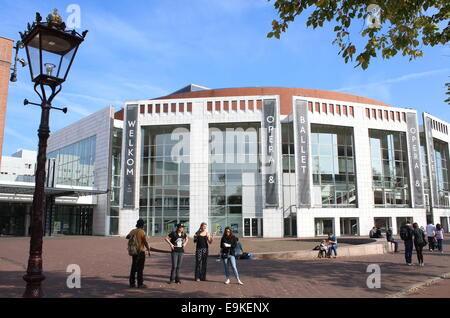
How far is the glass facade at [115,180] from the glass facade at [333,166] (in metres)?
20.5

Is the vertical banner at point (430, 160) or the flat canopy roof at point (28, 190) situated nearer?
the flat canopy roof at point (28, 190)

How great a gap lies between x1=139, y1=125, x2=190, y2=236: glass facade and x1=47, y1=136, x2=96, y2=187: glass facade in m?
7.16

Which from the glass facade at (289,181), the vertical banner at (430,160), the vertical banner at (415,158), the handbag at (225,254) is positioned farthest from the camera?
the vertical banner at (430,160)

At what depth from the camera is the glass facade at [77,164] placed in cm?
4234

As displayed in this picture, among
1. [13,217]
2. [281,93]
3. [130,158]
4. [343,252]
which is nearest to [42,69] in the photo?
[343,252]

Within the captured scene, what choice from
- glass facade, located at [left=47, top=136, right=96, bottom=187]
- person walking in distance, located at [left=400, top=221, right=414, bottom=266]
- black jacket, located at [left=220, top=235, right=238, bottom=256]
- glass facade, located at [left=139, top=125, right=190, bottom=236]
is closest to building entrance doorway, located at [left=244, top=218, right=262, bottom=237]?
glass facade, located at [left=139, top=125, right=190, bottom=236]

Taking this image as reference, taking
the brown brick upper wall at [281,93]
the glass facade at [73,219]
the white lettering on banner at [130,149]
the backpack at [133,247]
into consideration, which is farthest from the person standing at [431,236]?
the glass facade at [73,219]

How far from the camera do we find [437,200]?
4309 cm

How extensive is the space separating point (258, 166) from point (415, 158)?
59.4 ft

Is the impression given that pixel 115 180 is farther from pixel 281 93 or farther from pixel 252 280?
pixel 252 280

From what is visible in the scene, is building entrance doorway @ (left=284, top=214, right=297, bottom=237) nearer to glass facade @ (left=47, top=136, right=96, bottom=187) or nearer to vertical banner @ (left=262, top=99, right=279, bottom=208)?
vertical banner @ (left=262, top=99, right=279, bottom=208)

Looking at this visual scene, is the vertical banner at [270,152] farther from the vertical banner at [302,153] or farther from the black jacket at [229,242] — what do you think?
the black jacket at [229,242]

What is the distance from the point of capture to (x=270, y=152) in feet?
118

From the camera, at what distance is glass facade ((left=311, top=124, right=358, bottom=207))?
125ft
